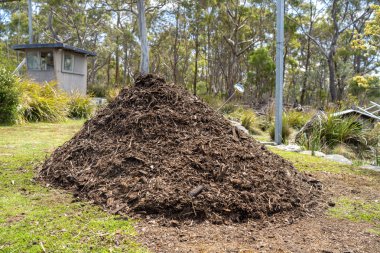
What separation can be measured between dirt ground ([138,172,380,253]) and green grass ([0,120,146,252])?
0.67 feet

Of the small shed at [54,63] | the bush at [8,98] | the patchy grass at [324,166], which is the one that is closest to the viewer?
the patchy grass at [324,166]

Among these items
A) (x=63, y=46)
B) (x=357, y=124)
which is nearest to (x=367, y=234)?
(x=357, y=124)

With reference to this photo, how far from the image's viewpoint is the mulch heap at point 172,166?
109 inches

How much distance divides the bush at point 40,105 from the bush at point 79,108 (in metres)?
0.78

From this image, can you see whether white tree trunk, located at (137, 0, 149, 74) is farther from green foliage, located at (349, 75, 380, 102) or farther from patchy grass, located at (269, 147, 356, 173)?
green foliage, located at (349, 75, 380, 102)

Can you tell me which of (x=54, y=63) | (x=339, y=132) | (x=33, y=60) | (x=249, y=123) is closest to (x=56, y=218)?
(x=339, y=132)

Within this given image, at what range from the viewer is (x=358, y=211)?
312 cm

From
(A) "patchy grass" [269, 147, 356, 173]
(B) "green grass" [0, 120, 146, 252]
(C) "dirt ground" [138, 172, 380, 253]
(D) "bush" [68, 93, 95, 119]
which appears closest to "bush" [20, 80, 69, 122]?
(D) "bush" [68, 93, 95, 119]

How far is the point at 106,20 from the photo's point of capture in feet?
87.2

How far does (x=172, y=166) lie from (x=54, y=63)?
48.6 feet

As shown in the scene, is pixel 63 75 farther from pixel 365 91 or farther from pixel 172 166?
pixel 365 91

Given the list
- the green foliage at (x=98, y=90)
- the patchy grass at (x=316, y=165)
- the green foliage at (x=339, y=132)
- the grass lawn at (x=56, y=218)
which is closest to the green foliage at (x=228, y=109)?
the green foliage at (x=339, y=132)

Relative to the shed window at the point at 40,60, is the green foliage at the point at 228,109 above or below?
below

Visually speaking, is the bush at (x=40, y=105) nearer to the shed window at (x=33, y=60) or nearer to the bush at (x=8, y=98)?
the bush at (x=8, y=98)
